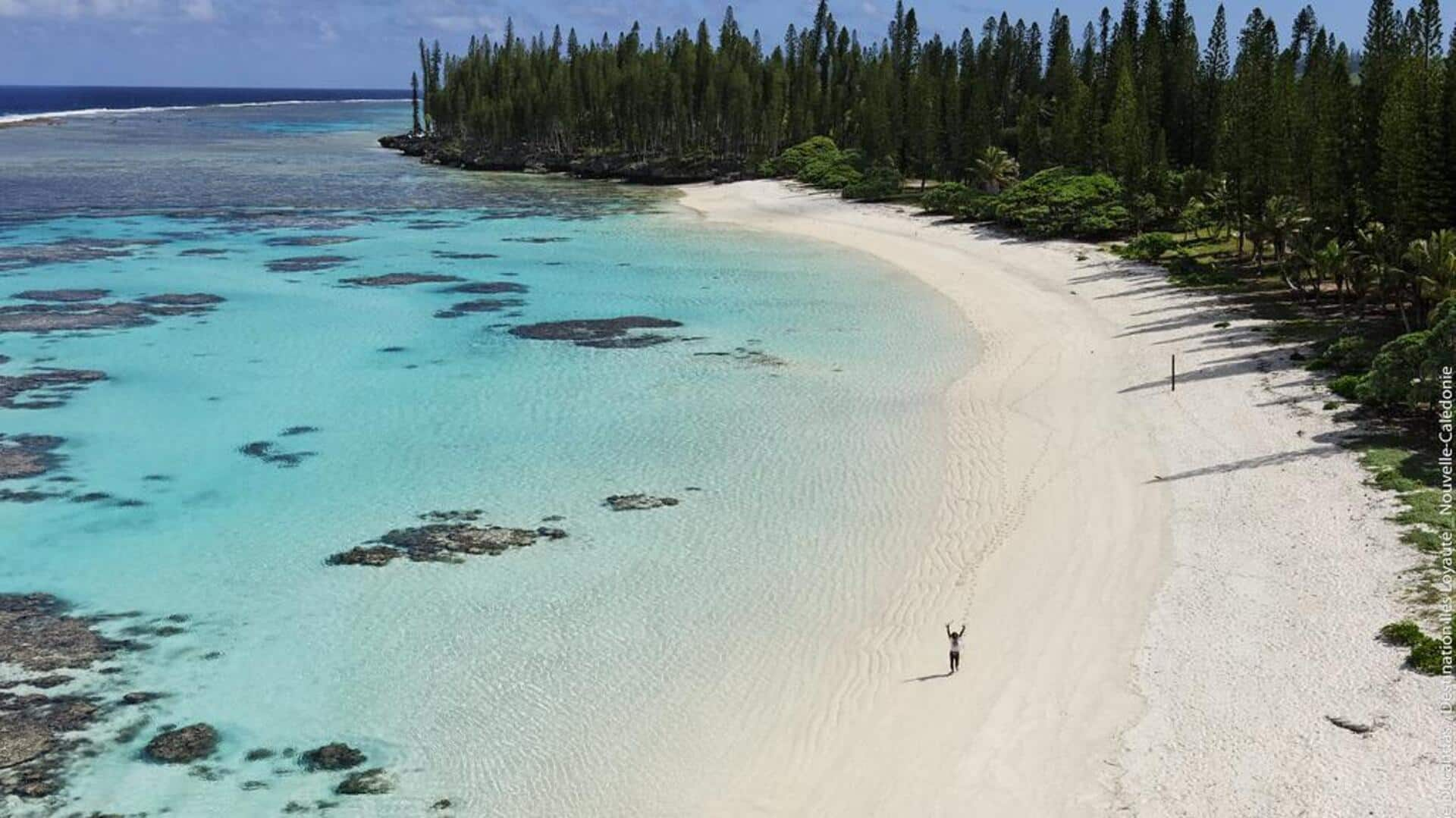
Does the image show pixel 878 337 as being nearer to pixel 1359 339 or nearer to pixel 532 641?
pixel 1359 339

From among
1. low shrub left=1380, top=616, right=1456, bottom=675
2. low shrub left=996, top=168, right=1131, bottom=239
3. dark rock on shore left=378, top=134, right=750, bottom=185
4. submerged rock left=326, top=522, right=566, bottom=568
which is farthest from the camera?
dark rock on shore left=378, top=134, right=750, bottom=185

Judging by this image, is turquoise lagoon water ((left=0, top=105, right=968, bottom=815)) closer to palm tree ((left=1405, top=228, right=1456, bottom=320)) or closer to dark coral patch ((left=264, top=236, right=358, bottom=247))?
dark coral patch ((left=264, top=236, right=358, bottom=247))

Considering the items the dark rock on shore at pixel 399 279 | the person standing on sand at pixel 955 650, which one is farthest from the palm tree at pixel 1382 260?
the dark rock on shore at pixel 399 279

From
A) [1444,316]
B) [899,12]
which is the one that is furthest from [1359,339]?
[899,12]

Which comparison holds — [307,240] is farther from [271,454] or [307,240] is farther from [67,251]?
[271,454]

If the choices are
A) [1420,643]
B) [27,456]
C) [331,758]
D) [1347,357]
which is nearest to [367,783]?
[331,758]

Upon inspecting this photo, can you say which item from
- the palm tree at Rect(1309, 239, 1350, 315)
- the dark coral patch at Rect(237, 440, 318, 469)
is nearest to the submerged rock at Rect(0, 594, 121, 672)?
the dark coral patch at Rect(237, 440, 318, 469)
